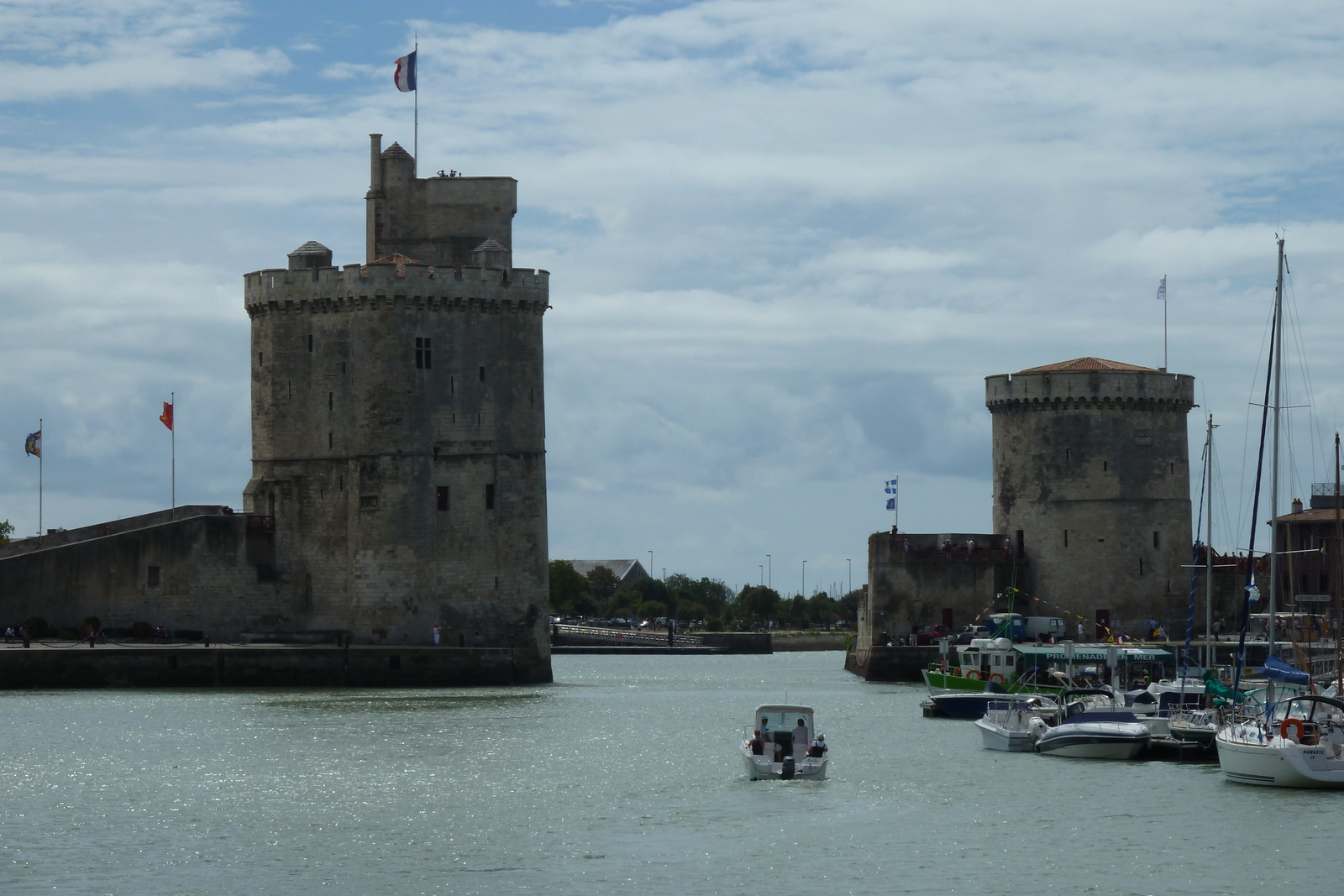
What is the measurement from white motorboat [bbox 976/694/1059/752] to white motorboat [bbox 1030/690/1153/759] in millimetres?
710

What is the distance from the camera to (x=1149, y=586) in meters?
86.4

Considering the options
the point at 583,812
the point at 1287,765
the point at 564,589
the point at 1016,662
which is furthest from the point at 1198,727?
the point at 564,589

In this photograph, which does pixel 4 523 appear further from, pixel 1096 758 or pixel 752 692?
pixel 1096 758

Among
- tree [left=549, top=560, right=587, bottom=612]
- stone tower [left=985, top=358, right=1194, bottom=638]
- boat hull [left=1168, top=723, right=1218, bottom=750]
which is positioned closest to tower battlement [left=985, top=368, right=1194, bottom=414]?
stone tower [left=985, top=358, right=1194, bottom=638]

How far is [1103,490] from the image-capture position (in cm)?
8606

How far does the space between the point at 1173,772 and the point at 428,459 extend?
3276 cm

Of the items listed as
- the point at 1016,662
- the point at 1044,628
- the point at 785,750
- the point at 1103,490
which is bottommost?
the point at 785,750

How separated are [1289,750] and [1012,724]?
10.6 m

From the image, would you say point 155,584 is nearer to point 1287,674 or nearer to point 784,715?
point 784,715

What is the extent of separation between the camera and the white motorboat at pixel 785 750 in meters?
46.7

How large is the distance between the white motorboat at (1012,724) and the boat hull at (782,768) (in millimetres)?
8471

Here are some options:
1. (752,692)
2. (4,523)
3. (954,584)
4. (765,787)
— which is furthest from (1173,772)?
(4,523)

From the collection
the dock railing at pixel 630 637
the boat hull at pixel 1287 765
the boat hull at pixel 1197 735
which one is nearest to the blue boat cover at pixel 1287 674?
the boat hull at pixel 1197 735

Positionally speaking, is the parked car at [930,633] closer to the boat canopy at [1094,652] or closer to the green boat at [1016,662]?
the green boat at [1016,662]
